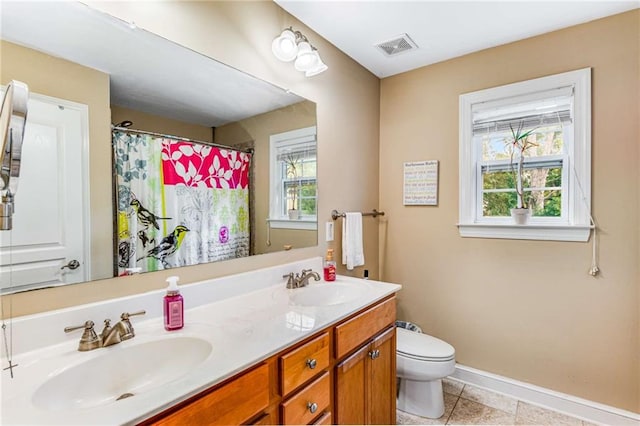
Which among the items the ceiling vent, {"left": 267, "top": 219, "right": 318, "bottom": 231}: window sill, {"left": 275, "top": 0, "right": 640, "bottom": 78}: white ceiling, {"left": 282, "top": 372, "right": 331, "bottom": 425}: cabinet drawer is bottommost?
{"left": 282, "top": 372, "right": 331, "bottom": 425}: cabinet drawer

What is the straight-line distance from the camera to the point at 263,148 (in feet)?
5.45

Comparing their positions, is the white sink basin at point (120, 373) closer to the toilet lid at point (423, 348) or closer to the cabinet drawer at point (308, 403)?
the cabinet drawer at point (308, 403)

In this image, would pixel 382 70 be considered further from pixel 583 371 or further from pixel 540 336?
pixel 583 371

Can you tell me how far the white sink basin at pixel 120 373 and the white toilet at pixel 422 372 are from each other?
1306 mm


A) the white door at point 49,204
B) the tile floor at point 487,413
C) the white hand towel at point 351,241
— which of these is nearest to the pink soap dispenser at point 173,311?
the white door at point 49,204

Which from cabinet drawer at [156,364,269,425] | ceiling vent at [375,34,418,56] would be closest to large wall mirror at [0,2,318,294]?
cabinet drawer at [156,364,269,425]

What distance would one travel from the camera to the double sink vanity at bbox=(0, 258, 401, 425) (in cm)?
71

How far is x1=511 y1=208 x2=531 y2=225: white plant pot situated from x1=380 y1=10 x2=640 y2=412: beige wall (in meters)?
0.14

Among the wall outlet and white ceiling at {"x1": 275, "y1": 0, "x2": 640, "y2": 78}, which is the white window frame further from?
the wall outlet

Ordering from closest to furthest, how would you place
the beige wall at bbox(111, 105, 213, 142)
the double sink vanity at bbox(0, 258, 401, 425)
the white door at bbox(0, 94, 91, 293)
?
the double sink vanity at bbox(0, 258, 401, 425) < the white door at bbox(0, 94, 91, 293) < the beige wall at bbox(111, 105, 213, 142)

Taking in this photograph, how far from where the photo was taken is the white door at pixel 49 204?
883 mm

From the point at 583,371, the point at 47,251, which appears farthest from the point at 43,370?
the point at 583,371

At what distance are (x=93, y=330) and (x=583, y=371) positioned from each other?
2507 mm

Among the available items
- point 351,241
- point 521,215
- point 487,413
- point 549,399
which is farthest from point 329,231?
point 549,399
